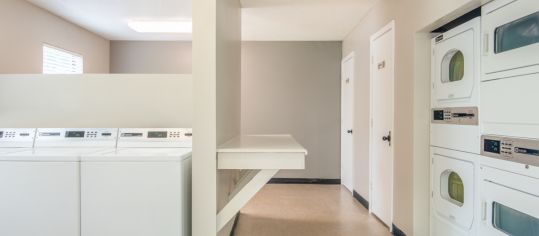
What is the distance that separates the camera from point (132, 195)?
1.93 metres

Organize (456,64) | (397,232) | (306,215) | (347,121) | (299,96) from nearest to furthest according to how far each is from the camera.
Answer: (456,64) → (397,232) → (306,215) → (347,121) → (299,96)

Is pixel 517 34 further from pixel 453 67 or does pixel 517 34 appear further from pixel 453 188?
pixel 453 188

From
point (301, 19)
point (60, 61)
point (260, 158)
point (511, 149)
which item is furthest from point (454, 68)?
point (60, 61)

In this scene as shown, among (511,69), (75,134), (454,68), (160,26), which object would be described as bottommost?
(75,134)

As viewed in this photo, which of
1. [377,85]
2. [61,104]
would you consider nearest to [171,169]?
[61,104]

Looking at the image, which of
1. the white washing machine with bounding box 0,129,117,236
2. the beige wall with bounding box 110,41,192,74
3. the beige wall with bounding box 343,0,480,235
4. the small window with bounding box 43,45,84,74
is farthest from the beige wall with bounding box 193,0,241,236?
the beige wall with bounding box 110,41,192,74

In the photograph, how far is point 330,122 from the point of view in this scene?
18.9 ft

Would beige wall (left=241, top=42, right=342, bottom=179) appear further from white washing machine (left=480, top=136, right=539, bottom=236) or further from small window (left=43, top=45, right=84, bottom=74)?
white washing machine (left=480, top=136, right=539, bottom=236)

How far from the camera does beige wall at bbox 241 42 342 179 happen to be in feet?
18.8

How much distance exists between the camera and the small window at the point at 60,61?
419cm

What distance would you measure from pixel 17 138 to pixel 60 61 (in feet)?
7.60

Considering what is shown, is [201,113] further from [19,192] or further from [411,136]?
[411,136]

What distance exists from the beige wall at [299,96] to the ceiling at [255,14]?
44 centimetres

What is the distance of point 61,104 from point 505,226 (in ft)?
11.0
